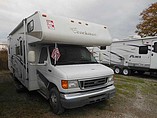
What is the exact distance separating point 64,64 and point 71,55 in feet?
1.78

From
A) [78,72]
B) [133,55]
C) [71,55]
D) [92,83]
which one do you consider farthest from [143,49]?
[78,72]

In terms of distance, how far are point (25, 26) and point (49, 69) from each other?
2.15m

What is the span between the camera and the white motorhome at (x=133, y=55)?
986cm

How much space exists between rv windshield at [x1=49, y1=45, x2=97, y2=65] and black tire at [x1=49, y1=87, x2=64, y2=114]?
894 millimetres

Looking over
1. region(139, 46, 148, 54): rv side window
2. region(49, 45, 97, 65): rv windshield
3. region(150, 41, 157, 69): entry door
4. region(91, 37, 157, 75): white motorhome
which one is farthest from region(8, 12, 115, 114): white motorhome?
region(139, 46, 148, 54): rv side window

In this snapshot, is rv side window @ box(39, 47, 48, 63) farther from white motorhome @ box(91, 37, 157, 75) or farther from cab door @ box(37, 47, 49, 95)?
white motorhome @ box(91, 37, 157, 75)

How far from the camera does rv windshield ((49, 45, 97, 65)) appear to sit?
176 inches

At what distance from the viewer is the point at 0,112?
14.1 feet

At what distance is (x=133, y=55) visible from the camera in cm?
1108

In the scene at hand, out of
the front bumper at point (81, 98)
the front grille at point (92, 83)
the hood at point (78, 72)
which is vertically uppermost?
the hood at point (78, 72)

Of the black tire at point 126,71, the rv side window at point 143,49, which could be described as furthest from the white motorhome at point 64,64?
the black tire at point 126,71

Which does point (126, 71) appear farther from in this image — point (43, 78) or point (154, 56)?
point (43, 78)

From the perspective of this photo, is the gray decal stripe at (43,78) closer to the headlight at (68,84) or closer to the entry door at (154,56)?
the headlight at (68,84)

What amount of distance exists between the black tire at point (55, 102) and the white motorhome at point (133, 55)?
5479 mm
